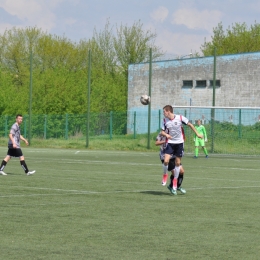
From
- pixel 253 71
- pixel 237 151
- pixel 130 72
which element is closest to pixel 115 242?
pixel 237 151

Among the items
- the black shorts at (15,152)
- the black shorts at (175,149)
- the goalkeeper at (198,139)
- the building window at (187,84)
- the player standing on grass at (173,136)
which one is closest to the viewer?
the player standing on grass at (173,136)

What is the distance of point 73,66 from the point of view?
8256 centimetres

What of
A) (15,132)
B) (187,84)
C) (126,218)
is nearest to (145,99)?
(187,84)

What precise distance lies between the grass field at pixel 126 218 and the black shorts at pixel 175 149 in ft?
3.00

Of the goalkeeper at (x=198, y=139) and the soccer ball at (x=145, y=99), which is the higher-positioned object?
the soccer ball at (x=145, y=99)

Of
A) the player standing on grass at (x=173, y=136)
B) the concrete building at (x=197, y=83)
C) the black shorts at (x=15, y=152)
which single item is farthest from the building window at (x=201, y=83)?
the player standing on grass at (x=173, y=136)

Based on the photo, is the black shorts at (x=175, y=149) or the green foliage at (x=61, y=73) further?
the green foliage at (x=61, y=73)

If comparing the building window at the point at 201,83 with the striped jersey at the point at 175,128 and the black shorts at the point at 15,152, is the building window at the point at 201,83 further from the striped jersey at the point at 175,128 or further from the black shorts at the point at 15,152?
the striped jersey at the point at 175,128

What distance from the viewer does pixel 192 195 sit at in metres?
16.7

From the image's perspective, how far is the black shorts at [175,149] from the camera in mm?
16906

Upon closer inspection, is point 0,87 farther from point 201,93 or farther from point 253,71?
point 253,71

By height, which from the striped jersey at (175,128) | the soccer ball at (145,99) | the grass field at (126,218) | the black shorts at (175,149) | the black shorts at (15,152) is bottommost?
the grass field at (126,218)

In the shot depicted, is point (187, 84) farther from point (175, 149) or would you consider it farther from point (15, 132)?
point (175, 149)

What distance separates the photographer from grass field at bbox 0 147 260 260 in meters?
9.15
